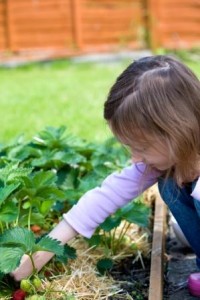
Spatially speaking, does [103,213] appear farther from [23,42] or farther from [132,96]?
[23,42]

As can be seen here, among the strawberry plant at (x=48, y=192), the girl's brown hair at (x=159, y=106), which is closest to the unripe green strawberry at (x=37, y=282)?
the strawberry plant at (x=48, y=192)

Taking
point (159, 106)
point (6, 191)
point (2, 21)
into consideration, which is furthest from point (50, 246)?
point (2, 21)

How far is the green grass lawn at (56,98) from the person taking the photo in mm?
5316

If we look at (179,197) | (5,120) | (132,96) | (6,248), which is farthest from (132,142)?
(5,120)

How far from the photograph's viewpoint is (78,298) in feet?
7.32

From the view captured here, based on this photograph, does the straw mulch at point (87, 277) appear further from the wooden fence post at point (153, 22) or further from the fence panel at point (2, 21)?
the fence panel at point (2, 21)

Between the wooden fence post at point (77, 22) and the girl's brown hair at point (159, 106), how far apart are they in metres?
9.03

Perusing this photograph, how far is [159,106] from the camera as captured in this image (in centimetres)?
203

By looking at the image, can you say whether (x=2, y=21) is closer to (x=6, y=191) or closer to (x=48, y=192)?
(x=48, y=192)

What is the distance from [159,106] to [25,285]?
2.08 ft

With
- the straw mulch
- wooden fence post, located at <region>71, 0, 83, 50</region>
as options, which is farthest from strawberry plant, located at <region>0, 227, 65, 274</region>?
wooden fence post, located at <region>71, 0, 83, 50</region>

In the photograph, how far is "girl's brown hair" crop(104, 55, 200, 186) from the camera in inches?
80.0

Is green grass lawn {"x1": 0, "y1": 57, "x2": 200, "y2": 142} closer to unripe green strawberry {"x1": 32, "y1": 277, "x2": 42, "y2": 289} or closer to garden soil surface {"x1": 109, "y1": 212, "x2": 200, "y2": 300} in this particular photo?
garden soil surface {"x1": 109, "y1": 212, "x2": 200, "y2": 300}

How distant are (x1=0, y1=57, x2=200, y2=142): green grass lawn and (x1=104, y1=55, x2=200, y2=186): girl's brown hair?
145cm
